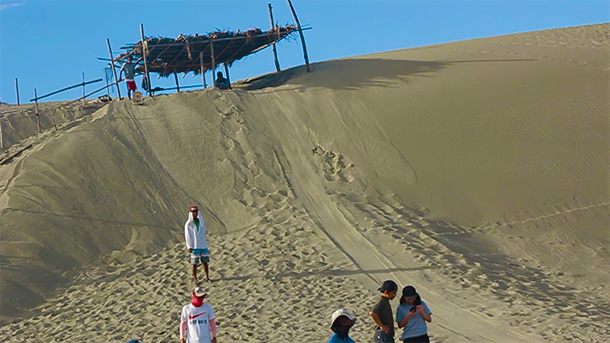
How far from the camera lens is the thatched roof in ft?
61.0

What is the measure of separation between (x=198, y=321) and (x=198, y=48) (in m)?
13.1

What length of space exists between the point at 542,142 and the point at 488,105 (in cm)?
169

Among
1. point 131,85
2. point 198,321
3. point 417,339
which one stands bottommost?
point 417,339

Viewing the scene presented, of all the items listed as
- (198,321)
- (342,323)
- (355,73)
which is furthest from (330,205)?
(342,323)

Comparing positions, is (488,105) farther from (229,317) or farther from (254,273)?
(229,317)

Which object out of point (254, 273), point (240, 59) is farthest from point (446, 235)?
point (240, 59)

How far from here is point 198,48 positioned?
19391 mm

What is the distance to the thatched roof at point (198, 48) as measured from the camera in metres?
18.6

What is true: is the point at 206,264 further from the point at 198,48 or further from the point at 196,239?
the point at 198,48

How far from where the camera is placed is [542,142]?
16.4 metres

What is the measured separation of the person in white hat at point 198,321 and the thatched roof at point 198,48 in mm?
11936

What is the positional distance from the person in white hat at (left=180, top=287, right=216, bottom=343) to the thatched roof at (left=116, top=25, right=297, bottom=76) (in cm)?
1194

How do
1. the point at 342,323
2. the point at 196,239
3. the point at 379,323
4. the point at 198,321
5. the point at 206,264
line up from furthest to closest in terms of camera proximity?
the point at 206,264 < the point at 196,239 < the point at 198,321 < the point at 379,323 < the point at 342,323

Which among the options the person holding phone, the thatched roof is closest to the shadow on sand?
the thatched roof
